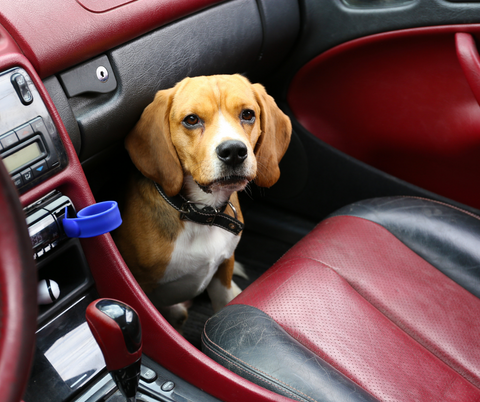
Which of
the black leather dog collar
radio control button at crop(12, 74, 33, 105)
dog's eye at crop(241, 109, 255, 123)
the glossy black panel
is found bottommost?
the glossy black panel

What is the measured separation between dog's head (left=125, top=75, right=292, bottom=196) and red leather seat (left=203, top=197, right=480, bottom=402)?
36 centimetres

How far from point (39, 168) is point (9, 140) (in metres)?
0.09

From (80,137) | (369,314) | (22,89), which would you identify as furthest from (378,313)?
(22,89)

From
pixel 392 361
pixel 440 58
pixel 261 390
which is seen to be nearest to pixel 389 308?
pixel 392 361

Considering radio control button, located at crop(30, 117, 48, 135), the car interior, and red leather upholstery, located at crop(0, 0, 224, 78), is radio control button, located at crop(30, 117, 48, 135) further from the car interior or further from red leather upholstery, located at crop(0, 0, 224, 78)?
red leather upholstery, located at crop(0, 0, 224, 78)

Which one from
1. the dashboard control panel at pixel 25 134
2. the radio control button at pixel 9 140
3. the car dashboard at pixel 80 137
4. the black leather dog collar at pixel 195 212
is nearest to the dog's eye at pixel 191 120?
the car dashboard at pixel 80 137

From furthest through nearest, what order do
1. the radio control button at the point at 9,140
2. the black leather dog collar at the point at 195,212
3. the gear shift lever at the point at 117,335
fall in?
1. the black leather dog collar at the point at 195,212
2. the radio control button at the point at 9,140
3. the gear shift lever at the point at 117,335

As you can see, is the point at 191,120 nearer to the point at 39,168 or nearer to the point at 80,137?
the point at 80,137

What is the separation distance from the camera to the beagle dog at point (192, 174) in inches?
60.0

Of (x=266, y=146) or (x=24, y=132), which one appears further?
(x=266, y=146)

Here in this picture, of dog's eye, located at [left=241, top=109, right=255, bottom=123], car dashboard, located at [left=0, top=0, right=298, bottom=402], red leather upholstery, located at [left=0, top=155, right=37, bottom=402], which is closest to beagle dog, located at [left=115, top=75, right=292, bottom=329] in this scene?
dog's eye, located at [left=241, top=109, right=255, bottom=123]

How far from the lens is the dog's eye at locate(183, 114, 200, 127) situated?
1.56m

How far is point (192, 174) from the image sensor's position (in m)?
1.56

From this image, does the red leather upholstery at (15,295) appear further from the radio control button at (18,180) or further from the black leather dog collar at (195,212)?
the black leather dog collar at (195,212)
